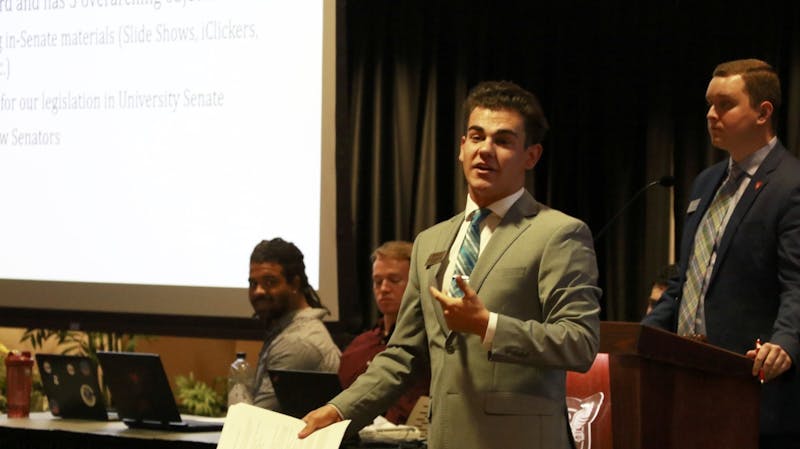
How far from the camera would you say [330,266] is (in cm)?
457

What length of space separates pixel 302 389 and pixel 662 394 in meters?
1.51

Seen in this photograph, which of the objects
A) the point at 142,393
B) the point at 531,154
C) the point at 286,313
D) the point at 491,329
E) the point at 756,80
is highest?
the point at 756,80

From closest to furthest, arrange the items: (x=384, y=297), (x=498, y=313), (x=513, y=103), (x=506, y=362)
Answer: (x=506, y=362) < (x=498, y=313) < (x=513, y=103) < (x=384, y=297)

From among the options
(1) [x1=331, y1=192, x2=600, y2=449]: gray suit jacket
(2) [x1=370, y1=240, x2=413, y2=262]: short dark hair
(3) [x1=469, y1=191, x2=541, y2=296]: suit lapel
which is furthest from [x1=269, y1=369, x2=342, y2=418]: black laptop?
(3) [x1=469, y1=191, x2=541, y2=296]: suit lapel

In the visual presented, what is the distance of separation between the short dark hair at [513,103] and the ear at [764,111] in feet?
2.96

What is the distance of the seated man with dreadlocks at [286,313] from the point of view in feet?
13.8

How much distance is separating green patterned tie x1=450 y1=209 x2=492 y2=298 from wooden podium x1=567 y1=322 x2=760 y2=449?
0.30m

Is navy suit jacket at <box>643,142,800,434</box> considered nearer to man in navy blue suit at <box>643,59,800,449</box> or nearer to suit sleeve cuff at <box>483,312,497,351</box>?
man in navy blue suit at <box>643,59,800,449</box>

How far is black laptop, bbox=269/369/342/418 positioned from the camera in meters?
3.71

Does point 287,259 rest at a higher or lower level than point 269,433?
higher

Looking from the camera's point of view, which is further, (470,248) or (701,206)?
(701,206)

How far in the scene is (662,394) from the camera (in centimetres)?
254

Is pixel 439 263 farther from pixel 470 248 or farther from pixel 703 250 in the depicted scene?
pixel 703 250

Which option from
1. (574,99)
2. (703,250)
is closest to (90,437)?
(703,250)
